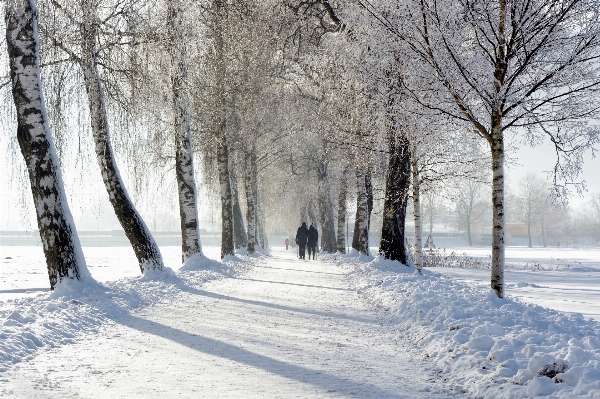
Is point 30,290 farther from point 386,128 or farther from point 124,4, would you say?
point 386,128

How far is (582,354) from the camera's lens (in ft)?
15.6

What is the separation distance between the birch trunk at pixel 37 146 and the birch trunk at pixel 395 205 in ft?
29.3

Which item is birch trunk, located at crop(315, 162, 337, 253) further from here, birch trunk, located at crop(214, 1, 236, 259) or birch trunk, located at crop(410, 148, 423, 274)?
birch trunk, located at crop(410, 148, 423, 274)

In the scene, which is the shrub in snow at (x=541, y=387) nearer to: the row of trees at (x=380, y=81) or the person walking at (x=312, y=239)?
the row of trees at (x=380, y=81)

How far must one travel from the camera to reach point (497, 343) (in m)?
5.51

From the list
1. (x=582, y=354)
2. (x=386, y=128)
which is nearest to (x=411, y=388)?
(x=582, y=354)

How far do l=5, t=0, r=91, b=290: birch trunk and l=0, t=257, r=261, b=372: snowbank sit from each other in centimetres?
56

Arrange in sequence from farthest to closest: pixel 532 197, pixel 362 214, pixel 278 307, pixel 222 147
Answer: pixel 532 197
pixel 362 214
pixel 222 147
pixel 278 307

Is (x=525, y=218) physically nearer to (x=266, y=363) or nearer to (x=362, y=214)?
(x=362, y=214)

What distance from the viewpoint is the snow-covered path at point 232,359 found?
4.69 metres

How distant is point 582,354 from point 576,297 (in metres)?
9.88

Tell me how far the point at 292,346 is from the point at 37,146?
6050 mm

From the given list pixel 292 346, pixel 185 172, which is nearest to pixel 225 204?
pixel 185 172

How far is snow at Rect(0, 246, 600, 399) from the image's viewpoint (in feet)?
15.3
